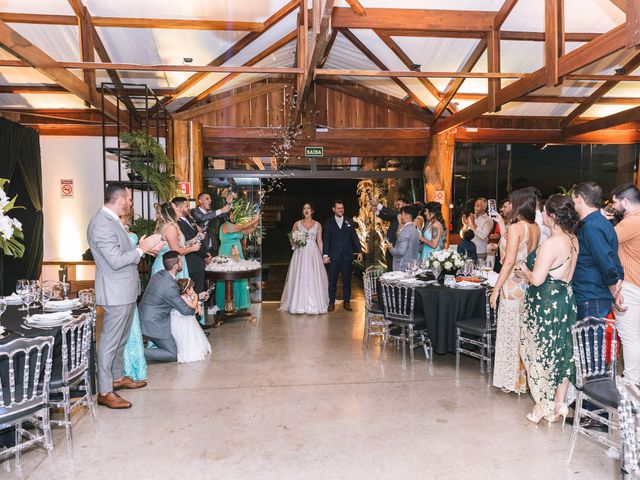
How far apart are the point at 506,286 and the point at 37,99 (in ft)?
28.0

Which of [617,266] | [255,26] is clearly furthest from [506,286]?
[255,26]

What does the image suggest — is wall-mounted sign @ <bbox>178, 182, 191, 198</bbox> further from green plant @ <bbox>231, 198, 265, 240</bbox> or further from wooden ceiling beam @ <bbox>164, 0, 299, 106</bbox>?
wooden ceiling beam @ <bbox>164, 0, 299, 106</bbox>

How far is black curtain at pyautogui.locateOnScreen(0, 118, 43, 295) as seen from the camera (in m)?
8.31

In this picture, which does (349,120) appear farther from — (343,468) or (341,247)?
Answer: (343,468)

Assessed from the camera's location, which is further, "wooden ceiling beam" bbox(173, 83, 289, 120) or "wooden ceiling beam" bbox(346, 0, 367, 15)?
"wooden ceiling beam" bbox(173, 83, 289, 120)

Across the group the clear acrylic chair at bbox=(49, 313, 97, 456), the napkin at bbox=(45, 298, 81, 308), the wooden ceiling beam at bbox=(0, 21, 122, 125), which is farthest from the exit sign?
the clear acrylic chair at bbox=(49, 313, 97, 456)

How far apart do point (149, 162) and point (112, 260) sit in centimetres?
397

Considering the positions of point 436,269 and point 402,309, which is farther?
point 436,269

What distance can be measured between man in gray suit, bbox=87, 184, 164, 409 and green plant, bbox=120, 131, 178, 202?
303cm

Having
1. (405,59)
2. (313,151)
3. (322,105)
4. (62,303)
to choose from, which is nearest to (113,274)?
(62,303)

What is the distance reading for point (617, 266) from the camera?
3.76 metres

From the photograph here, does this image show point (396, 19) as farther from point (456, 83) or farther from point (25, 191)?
point (25, 191)

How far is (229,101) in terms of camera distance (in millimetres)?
9992

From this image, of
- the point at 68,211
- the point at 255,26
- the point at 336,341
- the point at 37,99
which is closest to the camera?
the point at 336,341
